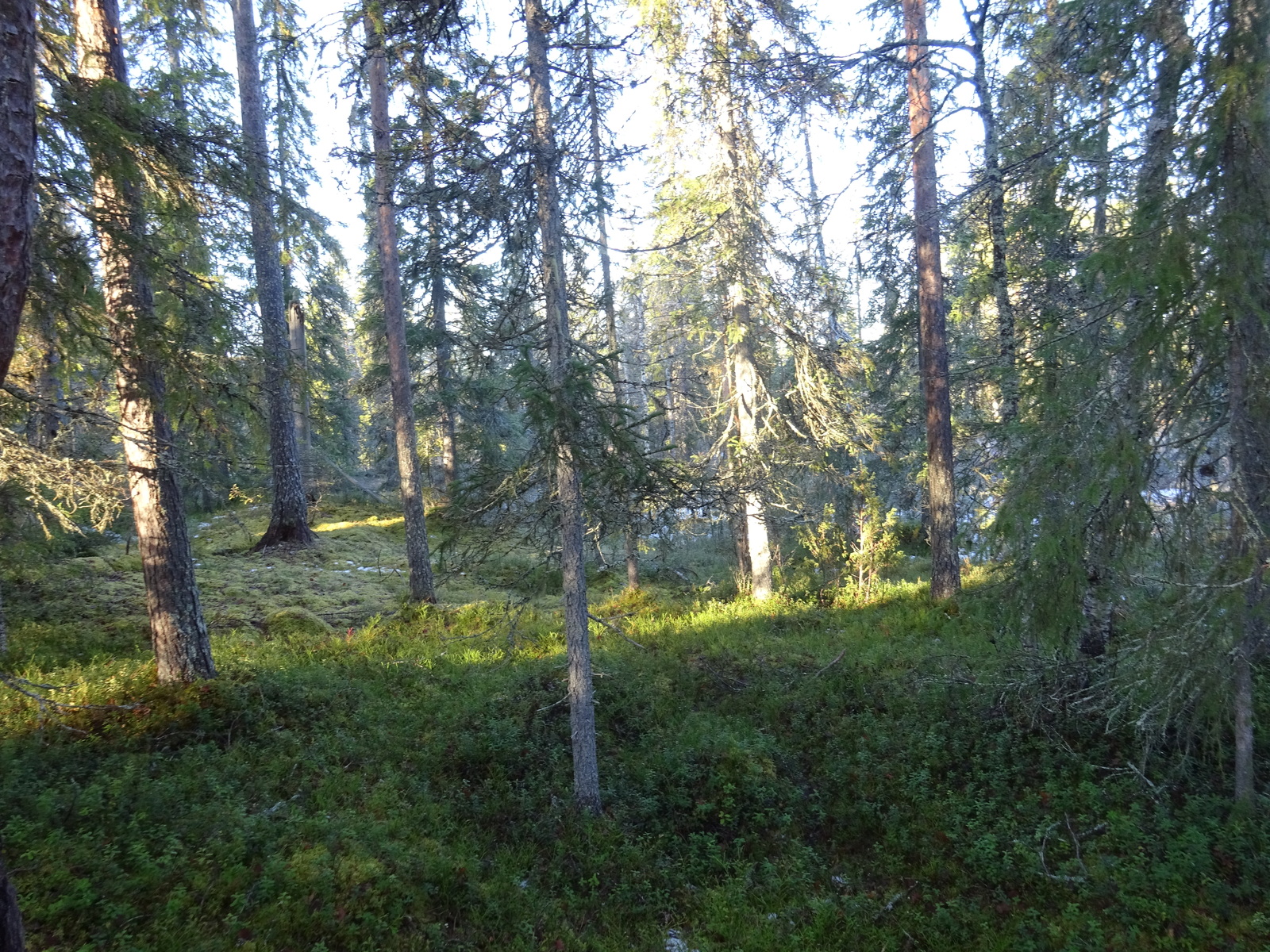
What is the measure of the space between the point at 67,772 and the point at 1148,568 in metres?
11.0

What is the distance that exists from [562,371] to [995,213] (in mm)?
7035

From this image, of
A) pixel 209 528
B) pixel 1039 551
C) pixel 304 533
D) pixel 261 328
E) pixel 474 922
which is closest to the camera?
pixel 474 922

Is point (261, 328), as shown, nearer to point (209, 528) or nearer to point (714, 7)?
point (209, 528)

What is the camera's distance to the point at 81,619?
9.53m

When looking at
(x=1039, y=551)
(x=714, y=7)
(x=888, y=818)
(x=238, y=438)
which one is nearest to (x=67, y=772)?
(x=238, y=438)

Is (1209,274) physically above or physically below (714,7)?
below

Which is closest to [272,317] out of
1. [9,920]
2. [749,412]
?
[749,412]

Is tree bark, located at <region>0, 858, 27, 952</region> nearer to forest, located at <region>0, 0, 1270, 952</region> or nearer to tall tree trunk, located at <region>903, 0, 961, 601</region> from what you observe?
forest, located at <region>0, 0, 1270, 952</region>

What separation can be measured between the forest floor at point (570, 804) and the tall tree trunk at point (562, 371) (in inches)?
21.2

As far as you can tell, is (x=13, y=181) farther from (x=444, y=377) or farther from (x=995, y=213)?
(x=444, y=377)

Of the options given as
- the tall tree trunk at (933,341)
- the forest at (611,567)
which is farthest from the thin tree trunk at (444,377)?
the tall tree trunk at (933,341)

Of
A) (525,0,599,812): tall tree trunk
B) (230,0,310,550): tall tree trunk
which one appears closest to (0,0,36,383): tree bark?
(525,0,599,812): tall tree trunk

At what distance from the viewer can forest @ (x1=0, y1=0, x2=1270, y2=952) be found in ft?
17.3

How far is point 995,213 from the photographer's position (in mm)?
9594
